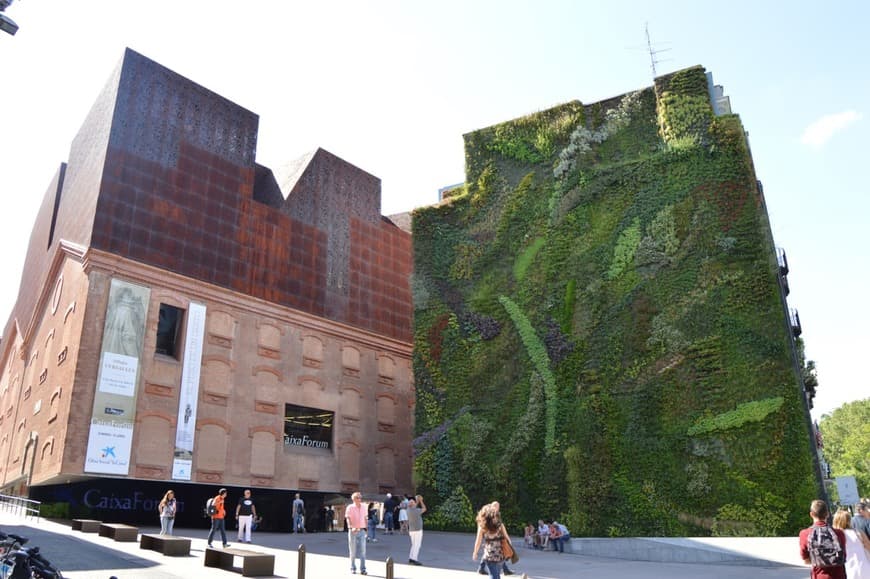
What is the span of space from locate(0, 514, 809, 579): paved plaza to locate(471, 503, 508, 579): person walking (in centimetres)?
506

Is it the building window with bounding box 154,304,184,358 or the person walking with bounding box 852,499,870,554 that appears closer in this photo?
the person walking with bounding box 852,499,870,554

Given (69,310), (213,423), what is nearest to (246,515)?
(213,423)

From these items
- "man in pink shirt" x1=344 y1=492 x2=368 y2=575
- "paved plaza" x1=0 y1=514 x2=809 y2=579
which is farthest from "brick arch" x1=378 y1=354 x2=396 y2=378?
"man in pink shirt" x1=344 y1=492 x2=368 y2=575

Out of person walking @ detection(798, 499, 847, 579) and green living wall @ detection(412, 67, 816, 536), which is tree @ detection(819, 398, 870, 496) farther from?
person walking @ detection(798, 499, 847, 579)

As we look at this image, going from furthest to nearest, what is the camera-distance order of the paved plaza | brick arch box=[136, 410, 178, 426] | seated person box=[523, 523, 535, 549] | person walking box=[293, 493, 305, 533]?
brick arch box=[136, 410, 178, 426]
person walking box=[293, 493, 305, 533]
seated person box=[523, 523, 535, 549]
the paved plaza

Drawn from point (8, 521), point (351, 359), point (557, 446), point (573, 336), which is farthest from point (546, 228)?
point (8, 521)

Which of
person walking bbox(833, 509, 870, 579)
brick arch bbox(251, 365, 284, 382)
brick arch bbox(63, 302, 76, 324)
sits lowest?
person walking bbox(833, 509, 870, 579)

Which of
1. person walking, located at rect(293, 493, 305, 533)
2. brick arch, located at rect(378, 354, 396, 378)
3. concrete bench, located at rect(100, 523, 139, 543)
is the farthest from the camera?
brick arch, located at rect(378, 354, 396, 378)

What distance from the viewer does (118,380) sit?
2858 cm

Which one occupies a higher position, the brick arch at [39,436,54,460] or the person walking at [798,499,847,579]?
the brick arch at [39,436,54,460]

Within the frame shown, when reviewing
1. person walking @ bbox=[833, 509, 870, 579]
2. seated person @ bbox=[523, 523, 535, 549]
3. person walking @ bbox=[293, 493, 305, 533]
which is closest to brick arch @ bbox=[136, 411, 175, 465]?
person walking @ bbox=[293, 493, 305, 533]

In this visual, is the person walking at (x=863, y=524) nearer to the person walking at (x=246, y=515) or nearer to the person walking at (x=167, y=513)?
the person walking at (x=246, y=515)

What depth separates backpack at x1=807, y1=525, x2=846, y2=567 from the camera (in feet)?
24.5

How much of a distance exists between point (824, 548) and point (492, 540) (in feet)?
13.8
